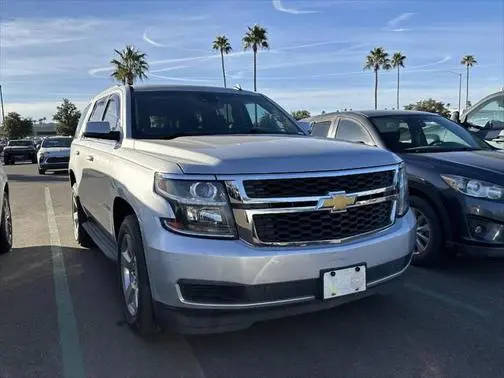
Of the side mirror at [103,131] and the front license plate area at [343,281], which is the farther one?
the side mirror at [103,131]

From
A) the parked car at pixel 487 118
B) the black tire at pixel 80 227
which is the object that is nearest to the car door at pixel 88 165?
the black tire at pixel 80 227

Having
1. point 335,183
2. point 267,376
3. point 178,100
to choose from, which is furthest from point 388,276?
point 178,100

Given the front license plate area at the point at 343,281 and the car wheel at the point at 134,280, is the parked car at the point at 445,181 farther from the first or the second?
the car wheel at the point at 134,280

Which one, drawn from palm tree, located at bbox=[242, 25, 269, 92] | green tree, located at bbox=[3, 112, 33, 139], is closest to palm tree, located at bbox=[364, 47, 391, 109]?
palm tree, located at bbox=[242, 25, 269, 92]

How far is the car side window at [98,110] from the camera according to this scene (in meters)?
5.82

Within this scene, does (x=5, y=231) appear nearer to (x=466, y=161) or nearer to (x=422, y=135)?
(x=422, y=135)

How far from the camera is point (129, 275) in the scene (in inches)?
154

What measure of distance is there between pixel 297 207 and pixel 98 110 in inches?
143

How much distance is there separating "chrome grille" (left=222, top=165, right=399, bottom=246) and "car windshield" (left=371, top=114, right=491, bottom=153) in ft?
9.16

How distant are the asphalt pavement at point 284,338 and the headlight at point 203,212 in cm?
92

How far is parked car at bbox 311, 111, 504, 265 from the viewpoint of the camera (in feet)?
16.1

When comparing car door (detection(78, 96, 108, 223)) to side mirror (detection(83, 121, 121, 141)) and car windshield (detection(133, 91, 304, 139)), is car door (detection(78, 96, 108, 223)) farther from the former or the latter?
car windshield (detection(133, 91, 304, 139))

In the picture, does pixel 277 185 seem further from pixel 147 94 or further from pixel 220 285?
pixel 147 94

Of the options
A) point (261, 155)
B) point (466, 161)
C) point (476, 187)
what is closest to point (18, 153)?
point (466, 161)
